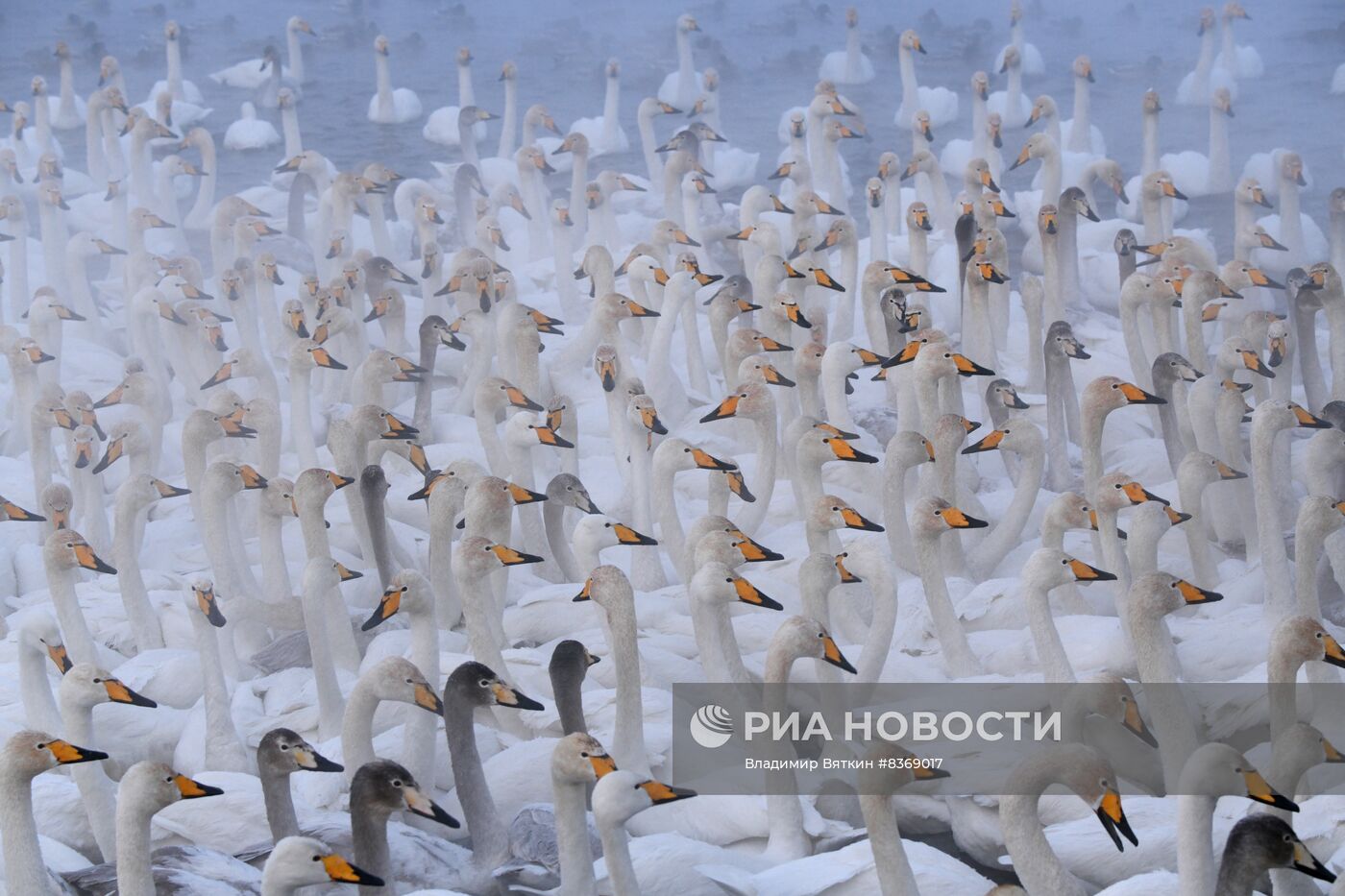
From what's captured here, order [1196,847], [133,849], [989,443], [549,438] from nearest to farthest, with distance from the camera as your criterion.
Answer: [1196,847] < [133,849] < [989,443] < [549,438]

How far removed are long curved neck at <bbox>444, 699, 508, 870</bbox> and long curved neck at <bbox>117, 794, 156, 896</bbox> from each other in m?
0.97

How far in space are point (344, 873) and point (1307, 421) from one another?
4183 mm

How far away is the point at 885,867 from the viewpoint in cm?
512

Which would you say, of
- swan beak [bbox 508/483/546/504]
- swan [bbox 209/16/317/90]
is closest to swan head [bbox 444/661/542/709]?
swan beak [bbox 508/483/546/504]

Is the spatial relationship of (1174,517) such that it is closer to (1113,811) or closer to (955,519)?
(955,519)

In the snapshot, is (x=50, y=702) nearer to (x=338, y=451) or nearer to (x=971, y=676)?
(x=338, y=451)

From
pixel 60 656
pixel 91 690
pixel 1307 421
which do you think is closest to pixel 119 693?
pixel 91 690

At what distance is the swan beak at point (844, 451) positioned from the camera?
291 inches

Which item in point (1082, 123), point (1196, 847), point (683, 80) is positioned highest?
point (683, 80)

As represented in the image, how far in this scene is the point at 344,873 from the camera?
4875 mm

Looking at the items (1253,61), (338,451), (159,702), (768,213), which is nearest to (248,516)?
(338,451)

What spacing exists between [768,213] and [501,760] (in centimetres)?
678

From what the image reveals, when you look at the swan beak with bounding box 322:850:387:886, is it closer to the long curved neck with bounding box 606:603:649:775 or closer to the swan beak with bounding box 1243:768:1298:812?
the long curved neck with bounding box 606:603:649:775

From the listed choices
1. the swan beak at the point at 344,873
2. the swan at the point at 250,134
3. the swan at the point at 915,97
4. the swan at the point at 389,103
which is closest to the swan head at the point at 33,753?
the swan beak at the point at 344,873
